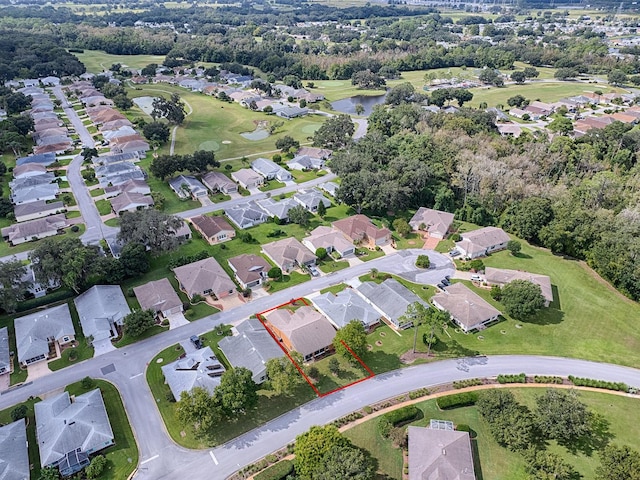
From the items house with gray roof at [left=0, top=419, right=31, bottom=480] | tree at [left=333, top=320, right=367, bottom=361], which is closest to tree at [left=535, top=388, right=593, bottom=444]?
tree at [left=333, top=320, right=367, bottom=361]

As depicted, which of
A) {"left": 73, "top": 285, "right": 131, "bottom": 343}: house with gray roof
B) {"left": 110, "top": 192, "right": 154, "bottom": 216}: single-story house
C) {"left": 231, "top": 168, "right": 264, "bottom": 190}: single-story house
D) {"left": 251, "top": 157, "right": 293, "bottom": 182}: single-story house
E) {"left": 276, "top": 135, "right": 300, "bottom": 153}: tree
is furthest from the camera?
{"left": 276, "top": 135, "right": 300, "bottom": 153}: tree

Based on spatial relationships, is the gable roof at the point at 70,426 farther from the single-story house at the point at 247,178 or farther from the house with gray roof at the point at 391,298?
the single-story house at the point at 247,178

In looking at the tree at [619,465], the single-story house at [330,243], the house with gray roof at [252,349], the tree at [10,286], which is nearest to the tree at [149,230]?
the tree at [10,286]

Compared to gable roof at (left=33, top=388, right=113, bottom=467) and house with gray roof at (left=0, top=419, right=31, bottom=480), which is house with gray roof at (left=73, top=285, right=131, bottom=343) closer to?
gable roof at (left=33, top=388, right=113, bottom=467)

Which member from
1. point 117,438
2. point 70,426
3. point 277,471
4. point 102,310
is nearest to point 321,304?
point 277,471

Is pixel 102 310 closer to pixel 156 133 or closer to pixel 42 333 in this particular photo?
pixel 42 333

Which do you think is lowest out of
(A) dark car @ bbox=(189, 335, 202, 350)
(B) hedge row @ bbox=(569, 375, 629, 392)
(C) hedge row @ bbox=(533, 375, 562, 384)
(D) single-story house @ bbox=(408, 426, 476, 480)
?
(C) hedge row @ bbox=(533, 375, 562, 384)

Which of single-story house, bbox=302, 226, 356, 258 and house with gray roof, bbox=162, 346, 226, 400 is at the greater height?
house with gray roof, bbox=162, 346, 226, 400
